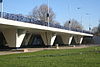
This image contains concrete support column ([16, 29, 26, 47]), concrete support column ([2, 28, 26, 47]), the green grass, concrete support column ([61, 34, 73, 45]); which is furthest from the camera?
concrete support column ([61, 34, 73, 45])

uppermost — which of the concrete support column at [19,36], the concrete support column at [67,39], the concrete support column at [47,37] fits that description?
the concrete support column at [19,36]

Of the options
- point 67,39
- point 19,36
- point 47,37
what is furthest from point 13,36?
point 67,39

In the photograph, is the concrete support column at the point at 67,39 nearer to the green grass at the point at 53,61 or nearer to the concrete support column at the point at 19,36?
the concrete support column at the point at 19,36

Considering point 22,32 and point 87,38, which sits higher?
point 22,32

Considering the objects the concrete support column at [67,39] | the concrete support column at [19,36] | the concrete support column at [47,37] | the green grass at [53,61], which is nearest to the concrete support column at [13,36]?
the concrete support column at [19,36]

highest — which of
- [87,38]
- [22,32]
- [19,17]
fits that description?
[19,17]

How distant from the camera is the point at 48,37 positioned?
185 feet

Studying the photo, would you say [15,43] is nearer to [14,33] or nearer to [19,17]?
[14,33]

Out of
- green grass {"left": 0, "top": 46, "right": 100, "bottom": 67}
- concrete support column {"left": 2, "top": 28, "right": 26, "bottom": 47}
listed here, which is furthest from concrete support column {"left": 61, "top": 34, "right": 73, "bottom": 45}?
green grass {"left": 0, "top": 46, "right": 100, "bottom": 67}

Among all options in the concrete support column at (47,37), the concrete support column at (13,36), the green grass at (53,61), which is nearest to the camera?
the green grass at (53,61)

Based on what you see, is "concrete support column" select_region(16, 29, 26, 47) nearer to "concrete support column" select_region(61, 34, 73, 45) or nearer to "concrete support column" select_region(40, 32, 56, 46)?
"concrete support column" select_region(40, 32, 56, 46)

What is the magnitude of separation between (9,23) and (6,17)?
918mm

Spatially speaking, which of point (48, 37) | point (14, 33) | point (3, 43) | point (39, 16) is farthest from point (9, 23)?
point (39, 16)

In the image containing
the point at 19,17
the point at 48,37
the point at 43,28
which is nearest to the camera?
the point at 19,17
